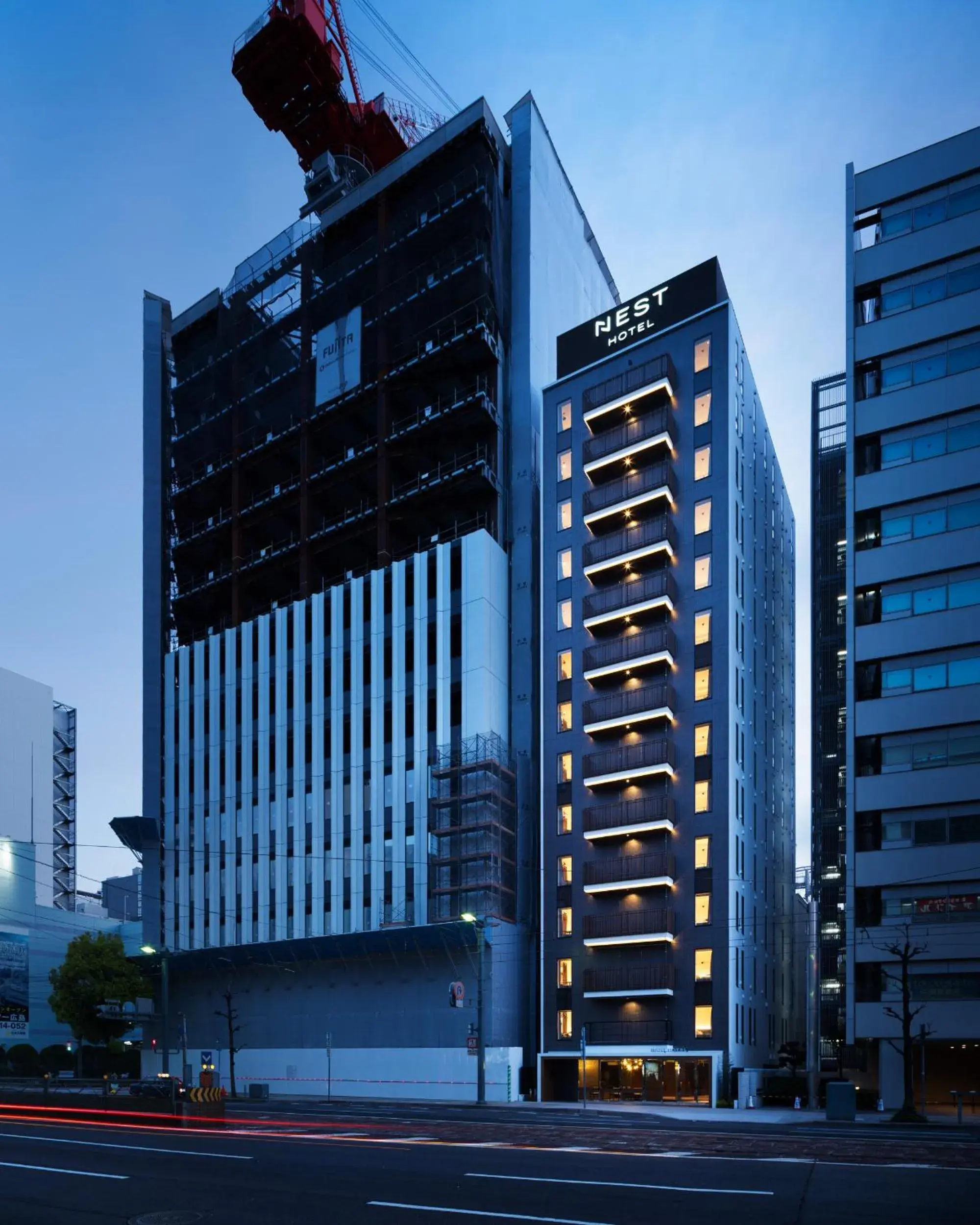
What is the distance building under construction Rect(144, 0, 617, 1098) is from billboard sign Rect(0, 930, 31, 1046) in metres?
19.7

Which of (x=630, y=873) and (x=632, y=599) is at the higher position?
(x=632, y=599)

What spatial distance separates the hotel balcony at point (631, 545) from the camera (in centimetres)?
7581

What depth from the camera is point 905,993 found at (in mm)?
53125

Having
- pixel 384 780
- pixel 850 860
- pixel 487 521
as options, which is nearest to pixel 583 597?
pixel 487 521

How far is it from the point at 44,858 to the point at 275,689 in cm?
7775

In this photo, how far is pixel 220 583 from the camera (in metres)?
106

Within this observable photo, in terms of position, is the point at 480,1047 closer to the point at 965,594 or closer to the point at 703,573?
the point at 703,573

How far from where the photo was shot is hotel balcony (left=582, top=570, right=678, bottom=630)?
7519 centimetres

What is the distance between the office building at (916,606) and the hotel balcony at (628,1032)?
11134 mm

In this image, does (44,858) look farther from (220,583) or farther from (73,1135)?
(73,1135)

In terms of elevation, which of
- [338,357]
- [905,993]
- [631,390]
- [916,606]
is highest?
[338,357]

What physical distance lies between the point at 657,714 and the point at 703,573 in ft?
31.2

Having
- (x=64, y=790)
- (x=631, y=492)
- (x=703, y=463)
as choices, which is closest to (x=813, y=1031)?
(x=631, y=492)

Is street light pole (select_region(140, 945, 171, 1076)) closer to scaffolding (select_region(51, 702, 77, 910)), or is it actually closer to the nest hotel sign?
the nest hotel sign
